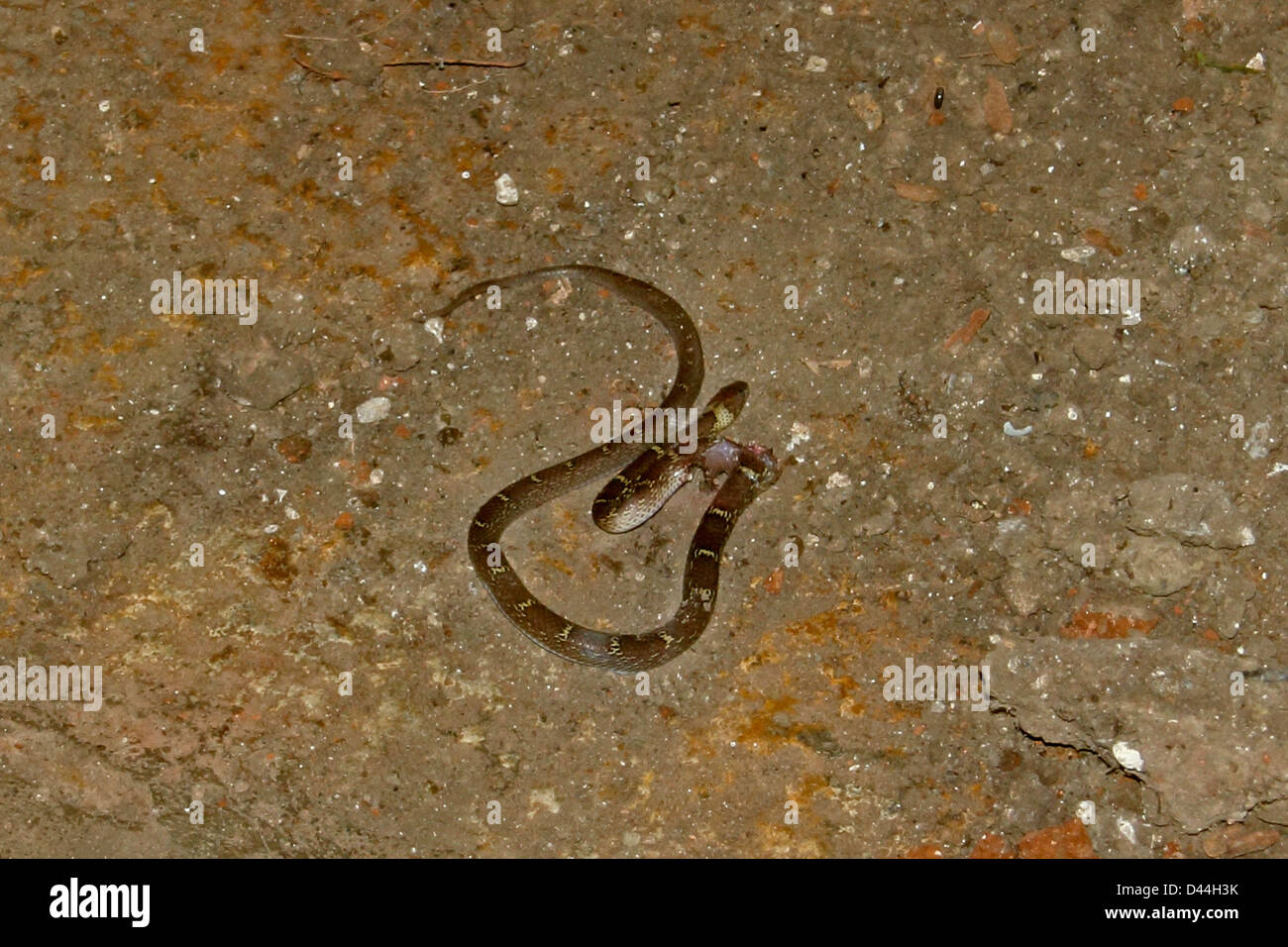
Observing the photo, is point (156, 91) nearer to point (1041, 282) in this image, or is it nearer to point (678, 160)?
point (678, 160)

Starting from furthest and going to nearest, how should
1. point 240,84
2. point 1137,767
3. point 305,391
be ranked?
1. point 240,84
2. point 305,391
3. point 1137,767

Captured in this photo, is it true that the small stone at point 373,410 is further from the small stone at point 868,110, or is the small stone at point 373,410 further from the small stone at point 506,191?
the small stone at point 868,110

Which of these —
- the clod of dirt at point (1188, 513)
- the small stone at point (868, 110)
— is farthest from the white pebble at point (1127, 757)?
the small stone at point (868, 110)

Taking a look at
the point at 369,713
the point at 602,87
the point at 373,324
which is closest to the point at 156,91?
the point at 373,324

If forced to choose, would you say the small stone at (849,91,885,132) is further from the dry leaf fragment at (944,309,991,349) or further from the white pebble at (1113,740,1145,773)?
the white pebble at (1113,740,1145,773)

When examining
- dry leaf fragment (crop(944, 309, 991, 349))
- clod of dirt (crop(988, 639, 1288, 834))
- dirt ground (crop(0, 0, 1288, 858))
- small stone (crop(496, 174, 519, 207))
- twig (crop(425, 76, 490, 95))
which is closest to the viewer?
clod of dirt (crop(988, 639, 1288, 834))

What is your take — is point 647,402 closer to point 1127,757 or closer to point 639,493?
point 639,493

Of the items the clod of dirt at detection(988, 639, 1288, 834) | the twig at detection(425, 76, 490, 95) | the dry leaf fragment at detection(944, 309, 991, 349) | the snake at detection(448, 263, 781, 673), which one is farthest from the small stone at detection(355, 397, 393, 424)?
the clod of dirt at detection(988, 639, 1288, 834)
